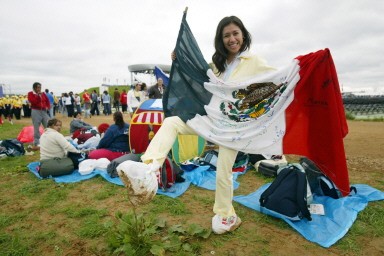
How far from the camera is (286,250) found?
106 inches

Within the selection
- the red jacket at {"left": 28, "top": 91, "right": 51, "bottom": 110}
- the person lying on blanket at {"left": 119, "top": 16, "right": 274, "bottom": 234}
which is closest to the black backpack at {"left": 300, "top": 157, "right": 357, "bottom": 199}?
the person lying on blanket at {"left": 119, "top": 16, "right": 274, "bottom": 234}

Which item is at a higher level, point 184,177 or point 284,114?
point 284,114

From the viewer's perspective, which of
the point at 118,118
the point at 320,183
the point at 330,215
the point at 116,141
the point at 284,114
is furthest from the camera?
the point at 116,141

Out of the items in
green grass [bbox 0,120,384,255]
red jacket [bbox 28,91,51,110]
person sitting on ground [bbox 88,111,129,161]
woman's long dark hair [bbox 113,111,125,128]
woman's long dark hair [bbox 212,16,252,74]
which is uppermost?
woman's long dark hair [bbox 212,16,252,74]

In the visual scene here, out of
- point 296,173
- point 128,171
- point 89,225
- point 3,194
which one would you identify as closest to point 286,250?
point 296,173

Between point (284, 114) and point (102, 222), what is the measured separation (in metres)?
2.50

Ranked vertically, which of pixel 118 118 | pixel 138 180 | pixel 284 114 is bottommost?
pixel 138 180

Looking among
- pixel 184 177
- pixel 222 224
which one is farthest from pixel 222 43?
pixel 184 177

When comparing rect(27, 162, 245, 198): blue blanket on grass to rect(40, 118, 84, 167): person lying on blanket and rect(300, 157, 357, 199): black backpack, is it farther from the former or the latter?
rect(300, 157, 357, 199): black backpack

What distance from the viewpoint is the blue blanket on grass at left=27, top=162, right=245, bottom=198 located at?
4336 millimetres

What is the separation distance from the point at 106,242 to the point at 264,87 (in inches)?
91.5

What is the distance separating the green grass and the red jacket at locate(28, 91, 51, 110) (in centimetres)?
377

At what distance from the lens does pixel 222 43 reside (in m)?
2.93

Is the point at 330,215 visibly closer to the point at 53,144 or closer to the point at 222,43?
the point at 222,43
